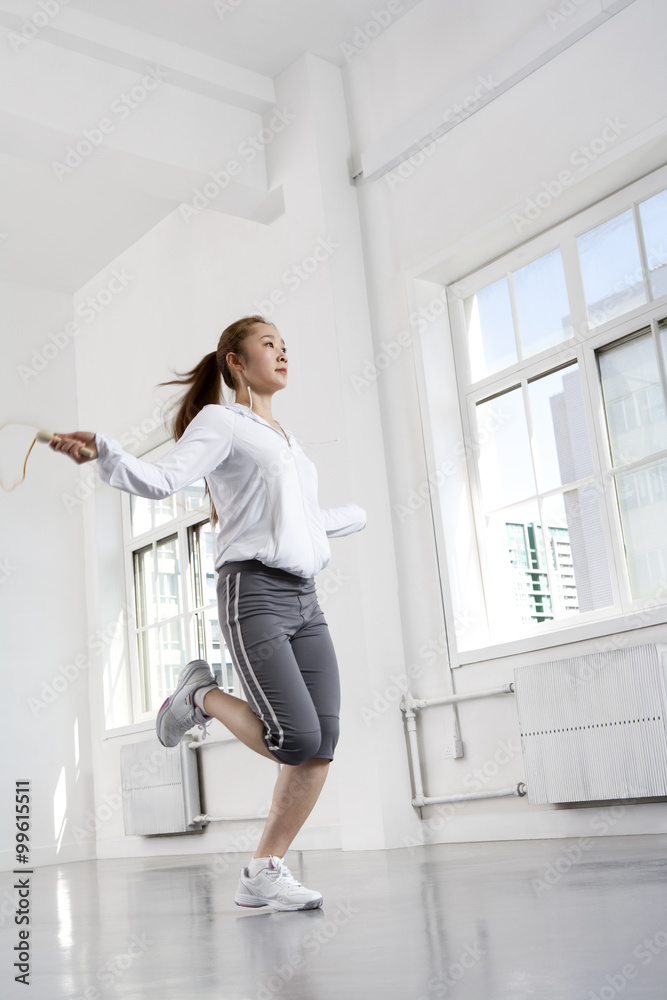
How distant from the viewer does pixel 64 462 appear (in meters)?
6.30

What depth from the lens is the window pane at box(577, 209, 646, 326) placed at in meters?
3.43

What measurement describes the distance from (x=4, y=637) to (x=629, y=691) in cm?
400

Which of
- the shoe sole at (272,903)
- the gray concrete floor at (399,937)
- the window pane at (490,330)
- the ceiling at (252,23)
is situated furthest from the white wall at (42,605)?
the shoe sole at (272,903)

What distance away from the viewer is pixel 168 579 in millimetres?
5969

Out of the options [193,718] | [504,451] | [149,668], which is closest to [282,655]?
[193,718]

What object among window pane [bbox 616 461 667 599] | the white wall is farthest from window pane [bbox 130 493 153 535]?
window pane [bbox 616 461 667 599]

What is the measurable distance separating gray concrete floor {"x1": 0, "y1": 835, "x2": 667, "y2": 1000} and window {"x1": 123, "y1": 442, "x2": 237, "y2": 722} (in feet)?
9.34

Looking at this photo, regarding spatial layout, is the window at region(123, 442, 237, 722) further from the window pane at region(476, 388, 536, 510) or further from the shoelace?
the shoelace

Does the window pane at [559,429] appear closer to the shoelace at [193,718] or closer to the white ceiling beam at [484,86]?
the white ceiling beam at [484,86]

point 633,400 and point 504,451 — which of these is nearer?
point 633,400

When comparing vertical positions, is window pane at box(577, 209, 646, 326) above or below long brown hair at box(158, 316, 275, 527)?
above

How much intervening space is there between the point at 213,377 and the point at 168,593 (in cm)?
369

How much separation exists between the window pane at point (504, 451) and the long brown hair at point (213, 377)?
1694mm

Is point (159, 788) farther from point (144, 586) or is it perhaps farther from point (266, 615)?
point (266, 615)
